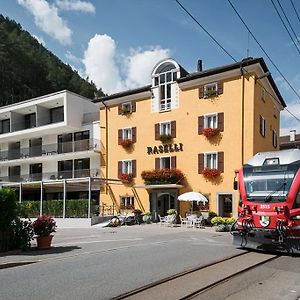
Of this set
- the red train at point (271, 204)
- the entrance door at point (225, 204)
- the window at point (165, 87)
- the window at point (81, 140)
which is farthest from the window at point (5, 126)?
the red train at point (271, 204)

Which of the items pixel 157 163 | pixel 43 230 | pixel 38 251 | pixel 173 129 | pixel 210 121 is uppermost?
pixel 210 121

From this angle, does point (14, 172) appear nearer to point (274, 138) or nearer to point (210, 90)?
point (210, 90)

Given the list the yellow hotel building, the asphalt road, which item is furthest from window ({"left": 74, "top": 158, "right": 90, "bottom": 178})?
the asphalt road

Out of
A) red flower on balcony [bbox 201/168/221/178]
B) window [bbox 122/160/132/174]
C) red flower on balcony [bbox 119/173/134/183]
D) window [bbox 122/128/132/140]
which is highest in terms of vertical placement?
window [bbox 122/128/132/140]

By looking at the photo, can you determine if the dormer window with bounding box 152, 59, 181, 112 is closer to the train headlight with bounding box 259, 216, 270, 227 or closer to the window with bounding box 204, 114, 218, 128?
the window with bounding box 204, 114, 218, 128

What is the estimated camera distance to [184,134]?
109 feet

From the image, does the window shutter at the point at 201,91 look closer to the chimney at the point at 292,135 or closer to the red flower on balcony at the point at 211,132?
the red flower on balcony at the point at 211,132

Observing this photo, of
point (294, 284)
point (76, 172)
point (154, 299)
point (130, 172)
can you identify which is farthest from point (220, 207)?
point (154, 299)

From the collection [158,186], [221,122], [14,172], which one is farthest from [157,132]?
[14,172]

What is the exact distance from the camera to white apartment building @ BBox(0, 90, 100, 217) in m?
39.4

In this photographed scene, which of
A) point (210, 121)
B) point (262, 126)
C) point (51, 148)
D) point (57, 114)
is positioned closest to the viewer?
point (210, 121)

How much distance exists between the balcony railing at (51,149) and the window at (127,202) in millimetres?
5501

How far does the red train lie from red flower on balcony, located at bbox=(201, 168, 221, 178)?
16.0 metres

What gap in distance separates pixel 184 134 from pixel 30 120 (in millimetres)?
21798
